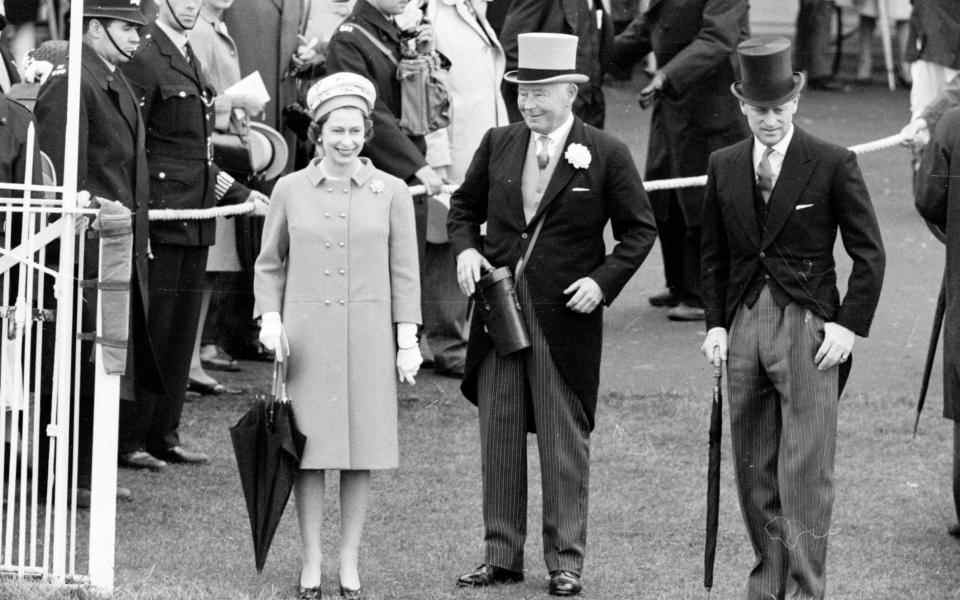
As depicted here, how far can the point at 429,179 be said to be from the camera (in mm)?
10352

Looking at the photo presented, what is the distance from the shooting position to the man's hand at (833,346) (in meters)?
7.24

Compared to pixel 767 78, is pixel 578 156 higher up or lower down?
lower down

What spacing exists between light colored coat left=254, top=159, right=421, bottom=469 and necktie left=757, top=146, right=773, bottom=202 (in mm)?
1332

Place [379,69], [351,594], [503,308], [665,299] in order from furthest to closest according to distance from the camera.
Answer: [665,299] → [379,69] → [503,308] → [351,594]

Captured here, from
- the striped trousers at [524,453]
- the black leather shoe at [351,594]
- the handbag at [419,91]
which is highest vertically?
the handbag at [419,91]

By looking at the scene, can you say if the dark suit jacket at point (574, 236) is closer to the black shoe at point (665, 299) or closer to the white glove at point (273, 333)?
the white glove at point (273, 333)

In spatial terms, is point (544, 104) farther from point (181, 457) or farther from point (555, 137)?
point (181, 457)

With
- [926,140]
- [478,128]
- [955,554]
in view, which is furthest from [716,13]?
[955,554]

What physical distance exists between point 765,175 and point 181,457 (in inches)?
138

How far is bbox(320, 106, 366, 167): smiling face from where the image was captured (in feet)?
25.0

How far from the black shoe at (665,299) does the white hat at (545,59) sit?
4973mm

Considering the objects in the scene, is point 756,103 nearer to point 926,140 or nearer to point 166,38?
point 926,140

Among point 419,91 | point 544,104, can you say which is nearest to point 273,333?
point 544,104

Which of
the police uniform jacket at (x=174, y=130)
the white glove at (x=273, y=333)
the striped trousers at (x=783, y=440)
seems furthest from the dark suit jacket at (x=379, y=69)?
the striped trousers at (x=783, y=440)
